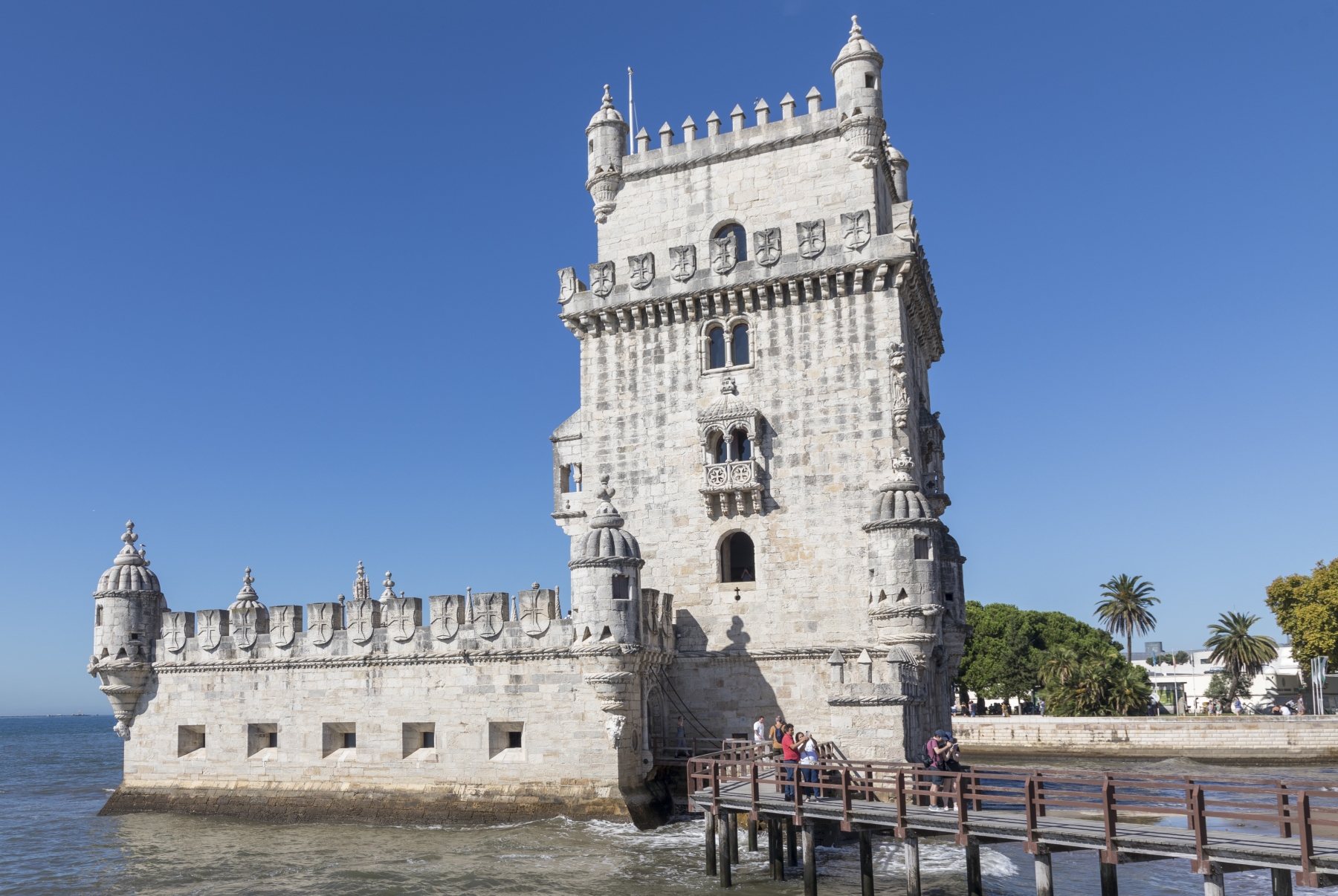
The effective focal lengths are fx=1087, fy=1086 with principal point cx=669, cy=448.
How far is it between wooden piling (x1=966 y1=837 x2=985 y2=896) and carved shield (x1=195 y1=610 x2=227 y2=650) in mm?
22395

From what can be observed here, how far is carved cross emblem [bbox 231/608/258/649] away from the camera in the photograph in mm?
31594

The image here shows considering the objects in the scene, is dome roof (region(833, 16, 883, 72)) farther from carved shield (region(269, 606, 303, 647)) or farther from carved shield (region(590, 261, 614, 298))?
carved shield (region(269, 606, 303, 647))

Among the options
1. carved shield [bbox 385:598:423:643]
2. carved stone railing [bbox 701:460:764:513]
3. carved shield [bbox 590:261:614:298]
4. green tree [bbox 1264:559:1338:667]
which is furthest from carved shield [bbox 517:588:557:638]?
green tree [bbox 1264:559:1338:667]

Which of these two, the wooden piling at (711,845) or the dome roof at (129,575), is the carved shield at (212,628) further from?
the wooden piling at (711,845)

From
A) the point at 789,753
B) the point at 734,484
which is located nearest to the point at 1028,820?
the point at 789,753

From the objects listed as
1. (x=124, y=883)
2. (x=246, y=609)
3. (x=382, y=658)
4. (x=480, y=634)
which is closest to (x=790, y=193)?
(x=480, y=634)

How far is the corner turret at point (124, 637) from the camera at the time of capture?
3234 centimetres

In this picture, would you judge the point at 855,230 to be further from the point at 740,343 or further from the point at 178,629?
the point at 178,629

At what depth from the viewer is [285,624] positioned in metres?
31.3

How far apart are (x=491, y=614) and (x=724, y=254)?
12.4 metres

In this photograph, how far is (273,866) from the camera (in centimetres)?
2494

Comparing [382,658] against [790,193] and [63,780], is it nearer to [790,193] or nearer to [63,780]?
[790,193]

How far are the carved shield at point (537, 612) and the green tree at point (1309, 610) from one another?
135ft

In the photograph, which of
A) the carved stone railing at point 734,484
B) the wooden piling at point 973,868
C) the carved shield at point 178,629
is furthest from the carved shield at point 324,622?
the wooden piling at point 973,868
